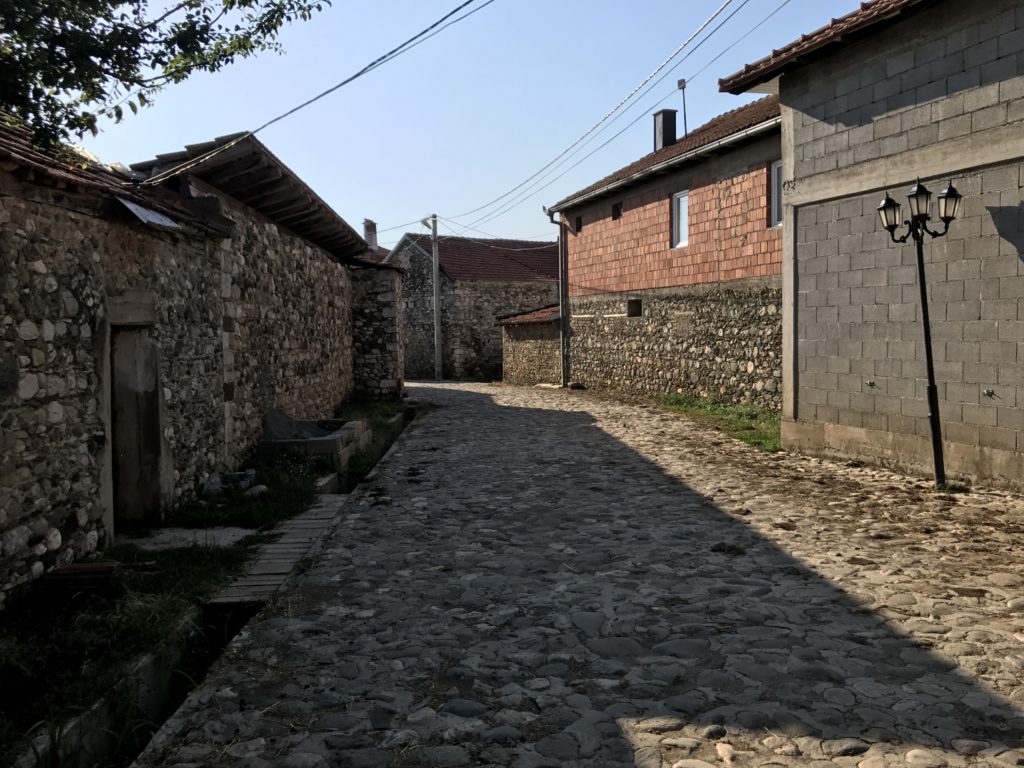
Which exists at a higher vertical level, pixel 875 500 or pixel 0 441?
pixel 0 441

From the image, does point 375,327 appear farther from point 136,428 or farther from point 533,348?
point 136,428

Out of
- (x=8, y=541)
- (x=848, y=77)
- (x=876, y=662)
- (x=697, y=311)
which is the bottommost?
(x=876, y=662)

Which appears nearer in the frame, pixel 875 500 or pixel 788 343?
pixel 875 500

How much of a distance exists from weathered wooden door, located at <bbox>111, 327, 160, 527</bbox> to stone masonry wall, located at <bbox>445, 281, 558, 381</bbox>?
25.0 meters

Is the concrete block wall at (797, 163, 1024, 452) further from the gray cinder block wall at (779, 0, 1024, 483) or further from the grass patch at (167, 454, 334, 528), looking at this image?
the grass patch at (167, 454, 334, 528)

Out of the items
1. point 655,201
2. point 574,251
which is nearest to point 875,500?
point 655,201

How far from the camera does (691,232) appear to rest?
16812 mm

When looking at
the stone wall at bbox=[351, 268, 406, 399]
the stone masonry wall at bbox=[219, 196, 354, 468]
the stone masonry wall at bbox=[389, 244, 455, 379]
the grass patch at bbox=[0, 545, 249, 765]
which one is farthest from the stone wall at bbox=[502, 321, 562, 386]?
the grass patch at bbox=[0, 545, 249, 765]

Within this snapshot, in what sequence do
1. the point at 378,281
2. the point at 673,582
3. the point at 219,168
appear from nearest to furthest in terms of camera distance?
the point at 673,582, the point at 219,168, the point at 378,281

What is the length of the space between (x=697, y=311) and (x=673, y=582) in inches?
475

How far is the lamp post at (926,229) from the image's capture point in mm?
7691

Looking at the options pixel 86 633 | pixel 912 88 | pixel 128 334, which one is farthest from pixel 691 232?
pixel 86 633

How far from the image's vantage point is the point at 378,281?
17.9 metres

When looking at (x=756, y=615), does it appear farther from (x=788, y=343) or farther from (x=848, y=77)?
(x=848, y=77)
